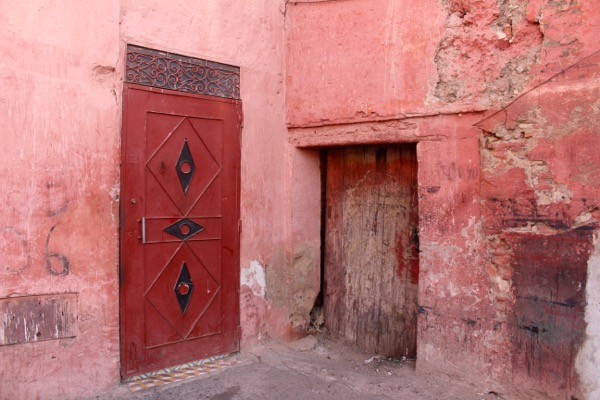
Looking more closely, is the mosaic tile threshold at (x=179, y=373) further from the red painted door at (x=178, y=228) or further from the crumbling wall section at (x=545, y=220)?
the crumbling wall section at (x=545, y=220)

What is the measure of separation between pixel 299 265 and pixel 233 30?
215 centimetres

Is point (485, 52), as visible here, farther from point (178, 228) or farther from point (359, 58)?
point (178, 228)

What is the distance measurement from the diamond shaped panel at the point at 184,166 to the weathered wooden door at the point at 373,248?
4.24 ft

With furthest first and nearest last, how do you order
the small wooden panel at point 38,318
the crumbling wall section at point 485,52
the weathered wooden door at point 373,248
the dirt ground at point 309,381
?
the weathered wooden door at point 373,248 → the dirt ground at point 309,381 → the crumbling wall section at point 485,52 → the small wooden panel at point 38,318

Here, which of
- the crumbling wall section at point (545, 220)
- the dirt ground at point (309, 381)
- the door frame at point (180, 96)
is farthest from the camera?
the door frame at point (180, 96)

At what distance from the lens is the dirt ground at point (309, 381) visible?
3.37 meters

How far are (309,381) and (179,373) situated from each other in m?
1.00

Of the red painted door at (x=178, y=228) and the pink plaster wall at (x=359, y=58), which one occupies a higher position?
the pink plaster wall at (x=359, y=58)

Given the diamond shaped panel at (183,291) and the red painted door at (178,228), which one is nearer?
the red painted door at (178,228)

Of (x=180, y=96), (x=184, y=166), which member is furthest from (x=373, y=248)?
(x=180, y=96)

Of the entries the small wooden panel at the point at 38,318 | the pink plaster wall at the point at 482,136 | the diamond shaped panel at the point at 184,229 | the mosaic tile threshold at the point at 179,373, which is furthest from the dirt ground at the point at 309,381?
the diamond shaped panel at the point at 184,229

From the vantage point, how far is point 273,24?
4.37 m

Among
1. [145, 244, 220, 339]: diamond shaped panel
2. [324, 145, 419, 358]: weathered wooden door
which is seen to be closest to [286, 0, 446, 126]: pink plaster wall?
[324, 145, 419, 358]: weathered wooden door

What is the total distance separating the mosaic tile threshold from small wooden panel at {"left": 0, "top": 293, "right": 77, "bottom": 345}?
0.60 meters
